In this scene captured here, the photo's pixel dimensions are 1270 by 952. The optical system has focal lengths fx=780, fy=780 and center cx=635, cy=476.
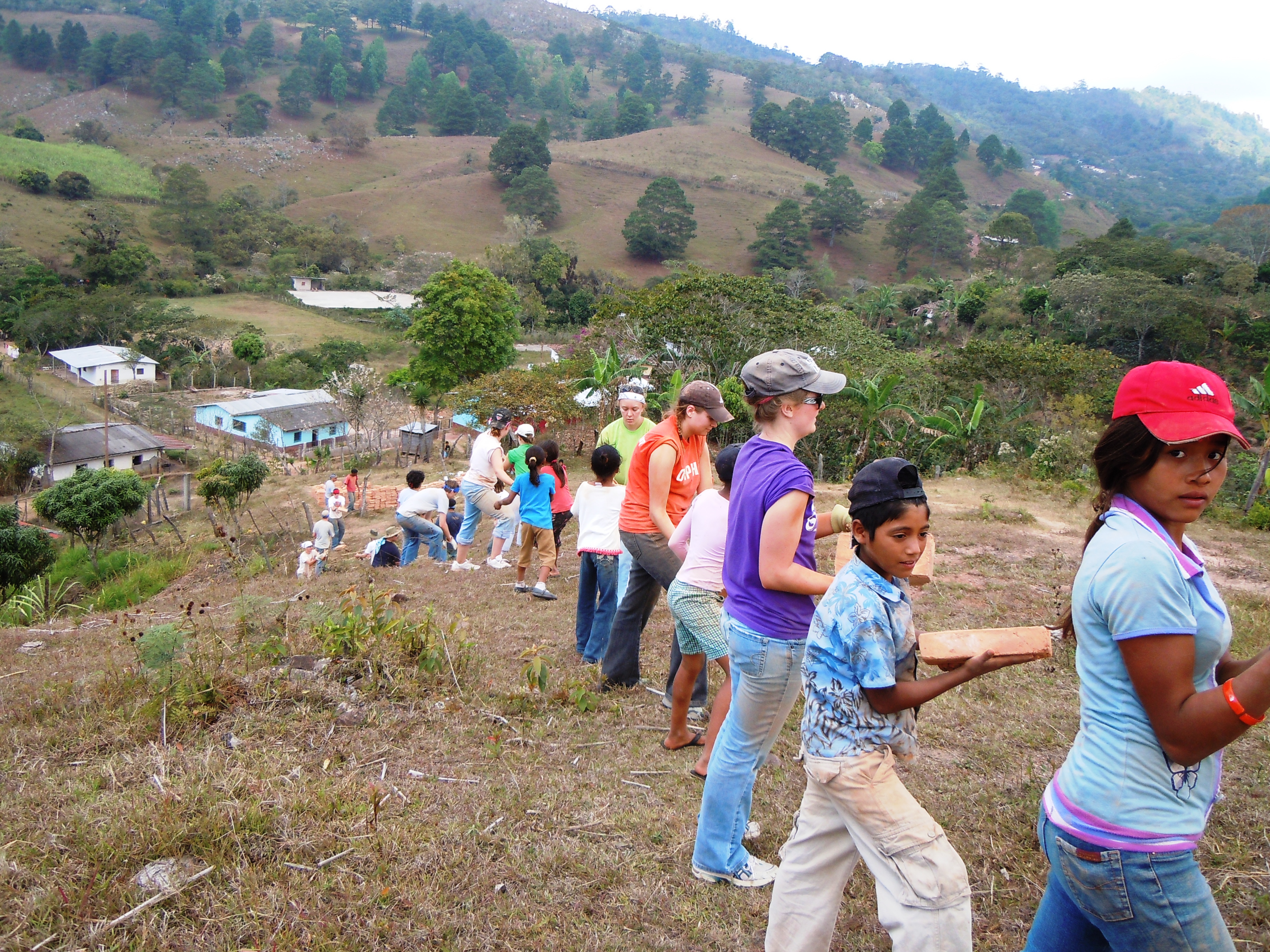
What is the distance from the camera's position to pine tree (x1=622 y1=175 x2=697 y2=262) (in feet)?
198

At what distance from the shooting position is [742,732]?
2.38 metres

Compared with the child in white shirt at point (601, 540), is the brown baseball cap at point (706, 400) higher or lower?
higher

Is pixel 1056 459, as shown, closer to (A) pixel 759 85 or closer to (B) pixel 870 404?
(B) pixel 870 404

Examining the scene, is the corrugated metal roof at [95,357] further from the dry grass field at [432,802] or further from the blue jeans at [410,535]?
the dry grass field at [432,802]

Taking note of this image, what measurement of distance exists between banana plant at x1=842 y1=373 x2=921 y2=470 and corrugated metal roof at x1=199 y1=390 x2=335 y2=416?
20597 millimetres

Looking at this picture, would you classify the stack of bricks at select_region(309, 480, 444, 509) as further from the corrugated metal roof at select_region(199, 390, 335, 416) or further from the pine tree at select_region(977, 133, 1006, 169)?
the pine tree at select_region(977, 133, 1006, 169)

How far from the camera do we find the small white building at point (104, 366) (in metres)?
35.3

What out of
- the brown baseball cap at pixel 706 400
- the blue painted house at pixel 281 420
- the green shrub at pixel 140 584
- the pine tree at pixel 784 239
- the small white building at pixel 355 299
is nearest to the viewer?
the brown baseball cap at pixel 706 400

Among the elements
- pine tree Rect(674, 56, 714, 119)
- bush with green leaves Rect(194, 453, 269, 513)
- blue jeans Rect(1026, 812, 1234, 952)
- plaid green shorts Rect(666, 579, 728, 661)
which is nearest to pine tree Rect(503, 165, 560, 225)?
pine tree Rect(674, 56, 714, 119)

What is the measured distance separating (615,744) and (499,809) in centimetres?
75

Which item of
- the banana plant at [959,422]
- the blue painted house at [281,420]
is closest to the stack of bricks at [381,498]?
the banana plant at [959,422]

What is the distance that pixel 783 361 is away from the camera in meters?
2.41

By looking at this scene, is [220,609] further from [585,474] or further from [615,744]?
[585,474]

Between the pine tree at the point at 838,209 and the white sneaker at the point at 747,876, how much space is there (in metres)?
65.6
